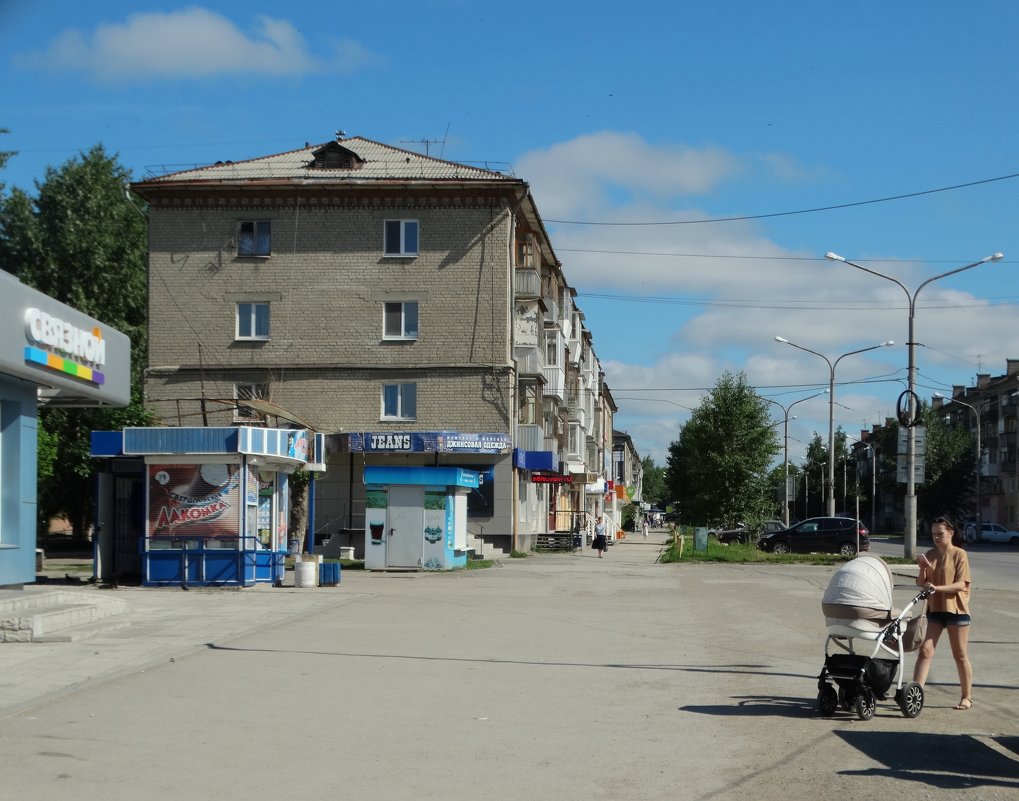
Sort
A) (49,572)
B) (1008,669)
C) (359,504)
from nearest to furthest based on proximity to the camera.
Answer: (1008,669)
(49,572)
(359,504)

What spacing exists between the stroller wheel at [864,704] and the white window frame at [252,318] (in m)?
36.7

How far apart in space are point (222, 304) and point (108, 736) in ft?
121

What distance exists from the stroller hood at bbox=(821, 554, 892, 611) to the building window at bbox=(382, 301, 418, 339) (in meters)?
34.2

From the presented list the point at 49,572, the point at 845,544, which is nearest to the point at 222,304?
the point at 49,572

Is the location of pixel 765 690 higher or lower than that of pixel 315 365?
lower

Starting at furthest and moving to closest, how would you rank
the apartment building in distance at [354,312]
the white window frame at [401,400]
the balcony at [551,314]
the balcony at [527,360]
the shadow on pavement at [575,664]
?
the balcony at [551,314] → the balcony at [527,360] → the white window frame at [401,400] → the apartment building in distance at [354,312] → the shadow on pavement at [575,664]

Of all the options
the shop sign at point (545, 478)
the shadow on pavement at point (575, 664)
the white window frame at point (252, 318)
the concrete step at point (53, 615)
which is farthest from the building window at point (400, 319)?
the shadow on pavement at point (575, 664)

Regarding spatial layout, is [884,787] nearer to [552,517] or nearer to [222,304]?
[222,304]

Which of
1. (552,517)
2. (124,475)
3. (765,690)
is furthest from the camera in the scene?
(552,517)

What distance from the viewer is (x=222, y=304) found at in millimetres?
44219

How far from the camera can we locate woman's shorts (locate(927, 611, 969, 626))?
10.2 meters

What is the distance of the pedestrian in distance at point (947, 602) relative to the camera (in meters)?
10.1

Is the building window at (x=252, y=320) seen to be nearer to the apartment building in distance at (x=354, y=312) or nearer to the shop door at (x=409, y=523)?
the apartment building in distance at (x=354, y=312)

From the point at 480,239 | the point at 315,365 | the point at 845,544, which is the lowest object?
the point at 845,544
